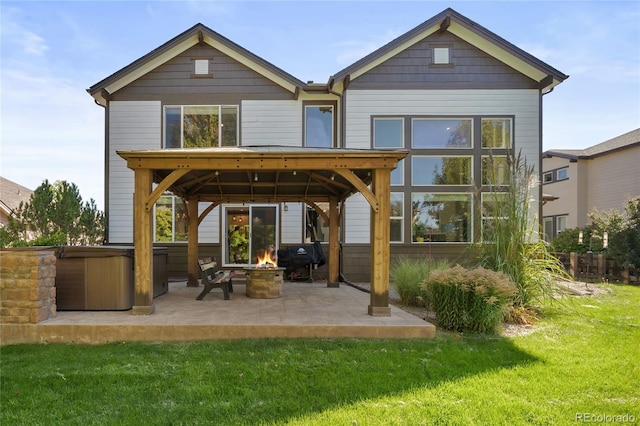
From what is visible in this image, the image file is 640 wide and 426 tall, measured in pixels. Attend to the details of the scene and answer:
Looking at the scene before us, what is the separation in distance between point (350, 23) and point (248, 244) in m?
7.03

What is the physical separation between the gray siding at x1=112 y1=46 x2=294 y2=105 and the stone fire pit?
19.3ft

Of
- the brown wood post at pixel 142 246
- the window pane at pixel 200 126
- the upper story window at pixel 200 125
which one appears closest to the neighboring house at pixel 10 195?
the upper story window at pixel 200 125

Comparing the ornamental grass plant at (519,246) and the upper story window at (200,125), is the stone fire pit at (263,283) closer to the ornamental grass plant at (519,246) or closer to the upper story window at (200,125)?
the ornamental grass plant at (519,246)

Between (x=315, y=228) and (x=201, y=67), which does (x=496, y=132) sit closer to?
(x=315, y=228)

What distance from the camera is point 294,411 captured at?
9.75 feet

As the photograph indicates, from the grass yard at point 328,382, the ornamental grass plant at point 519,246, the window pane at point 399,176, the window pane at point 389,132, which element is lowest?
the grass yard at point 328,382

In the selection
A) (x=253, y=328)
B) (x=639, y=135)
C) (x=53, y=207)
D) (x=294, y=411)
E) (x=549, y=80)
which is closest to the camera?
(x=294, y=411)

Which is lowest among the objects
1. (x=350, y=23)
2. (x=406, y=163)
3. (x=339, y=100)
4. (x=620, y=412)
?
(x=620, y=412)

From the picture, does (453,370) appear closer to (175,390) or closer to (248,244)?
(175,390)

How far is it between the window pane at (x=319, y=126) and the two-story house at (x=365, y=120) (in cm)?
35

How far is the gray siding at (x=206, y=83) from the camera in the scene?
10.7 metres

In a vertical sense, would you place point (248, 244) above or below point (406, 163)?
below

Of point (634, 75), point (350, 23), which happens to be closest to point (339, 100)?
point (350, 23)

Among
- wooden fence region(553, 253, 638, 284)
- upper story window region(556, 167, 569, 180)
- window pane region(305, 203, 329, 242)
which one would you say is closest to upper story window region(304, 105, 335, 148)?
window pane region(305, 203, 329, 242)
